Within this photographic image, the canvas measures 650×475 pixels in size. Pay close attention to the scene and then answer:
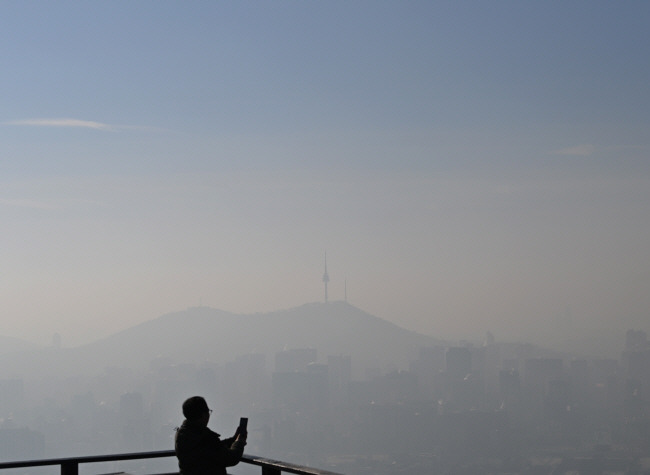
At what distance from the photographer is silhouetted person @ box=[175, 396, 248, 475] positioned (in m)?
5.59

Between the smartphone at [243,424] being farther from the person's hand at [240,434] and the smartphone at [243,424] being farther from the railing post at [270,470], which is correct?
the railing post at [270,470]

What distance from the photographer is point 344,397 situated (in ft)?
453

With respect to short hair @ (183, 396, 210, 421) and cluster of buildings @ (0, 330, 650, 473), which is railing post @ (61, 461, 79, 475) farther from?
cluster of buildings @ (0, 330, 650, 473)

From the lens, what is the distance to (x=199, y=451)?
5.63 meters

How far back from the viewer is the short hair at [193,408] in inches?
219

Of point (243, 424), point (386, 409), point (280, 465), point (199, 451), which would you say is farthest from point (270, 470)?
point (386, 409)

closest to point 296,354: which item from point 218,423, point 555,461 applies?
point 218,423

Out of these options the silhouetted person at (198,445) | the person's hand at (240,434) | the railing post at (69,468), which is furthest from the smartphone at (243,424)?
the railing post at (69,468)

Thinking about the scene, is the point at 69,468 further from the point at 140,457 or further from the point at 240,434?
the point at 240,434

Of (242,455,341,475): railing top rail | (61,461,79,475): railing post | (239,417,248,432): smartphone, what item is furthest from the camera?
(61,461,79,475): railing post

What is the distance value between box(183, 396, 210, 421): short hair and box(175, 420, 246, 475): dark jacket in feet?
0.17

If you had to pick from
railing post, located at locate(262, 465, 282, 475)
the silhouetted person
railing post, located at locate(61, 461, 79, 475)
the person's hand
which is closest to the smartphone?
the person's hand

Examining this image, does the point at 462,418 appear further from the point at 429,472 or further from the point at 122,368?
the point at 122,368

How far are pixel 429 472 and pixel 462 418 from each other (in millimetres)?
27352
